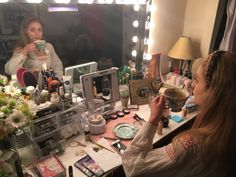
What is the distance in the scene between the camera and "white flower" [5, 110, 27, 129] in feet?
2.49

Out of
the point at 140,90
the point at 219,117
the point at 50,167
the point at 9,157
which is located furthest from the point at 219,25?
the point at 9,157

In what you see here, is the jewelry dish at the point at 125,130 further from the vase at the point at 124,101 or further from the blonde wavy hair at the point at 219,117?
the blonde wavy hair at the point at 219,117

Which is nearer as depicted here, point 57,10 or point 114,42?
point 57,10

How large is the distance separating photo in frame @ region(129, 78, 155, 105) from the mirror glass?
245 mm

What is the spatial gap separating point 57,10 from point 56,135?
2.30 ft

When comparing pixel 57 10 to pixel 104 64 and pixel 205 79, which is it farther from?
pixel 205 79

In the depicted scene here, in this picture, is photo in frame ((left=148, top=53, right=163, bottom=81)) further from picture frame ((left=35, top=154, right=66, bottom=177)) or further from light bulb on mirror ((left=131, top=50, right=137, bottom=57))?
picture frame ((left=35, top=154, right=66, bottom=177))

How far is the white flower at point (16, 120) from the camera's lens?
76 cm

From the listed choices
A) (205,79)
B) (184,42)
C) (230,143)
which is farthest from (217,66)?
(184,42)

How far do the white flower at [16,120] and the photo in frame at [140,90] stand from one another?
89 cm

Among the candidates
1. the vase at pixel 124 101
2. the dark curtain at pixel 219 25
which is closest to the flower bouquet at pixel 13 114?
the vase at pixel 124 101

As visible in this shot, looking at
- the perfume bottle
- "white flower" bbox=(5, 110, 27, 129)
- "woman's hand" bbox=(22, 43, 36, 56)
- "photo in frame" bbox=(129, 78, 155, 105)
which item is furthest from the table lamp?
"white flower" bbox=(5, 110, 27, 129)

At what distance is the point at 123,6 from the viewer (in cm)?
156

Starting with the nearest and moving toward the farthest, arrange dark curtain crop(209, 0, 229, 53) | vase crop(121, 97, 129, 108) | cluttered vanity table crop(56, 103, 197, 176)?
cluttered vanity table crop(56, 103, 197, 176) → vase crop(121, 97, 129, 108) → dark curtain crop(209, 0, 229, 53)
